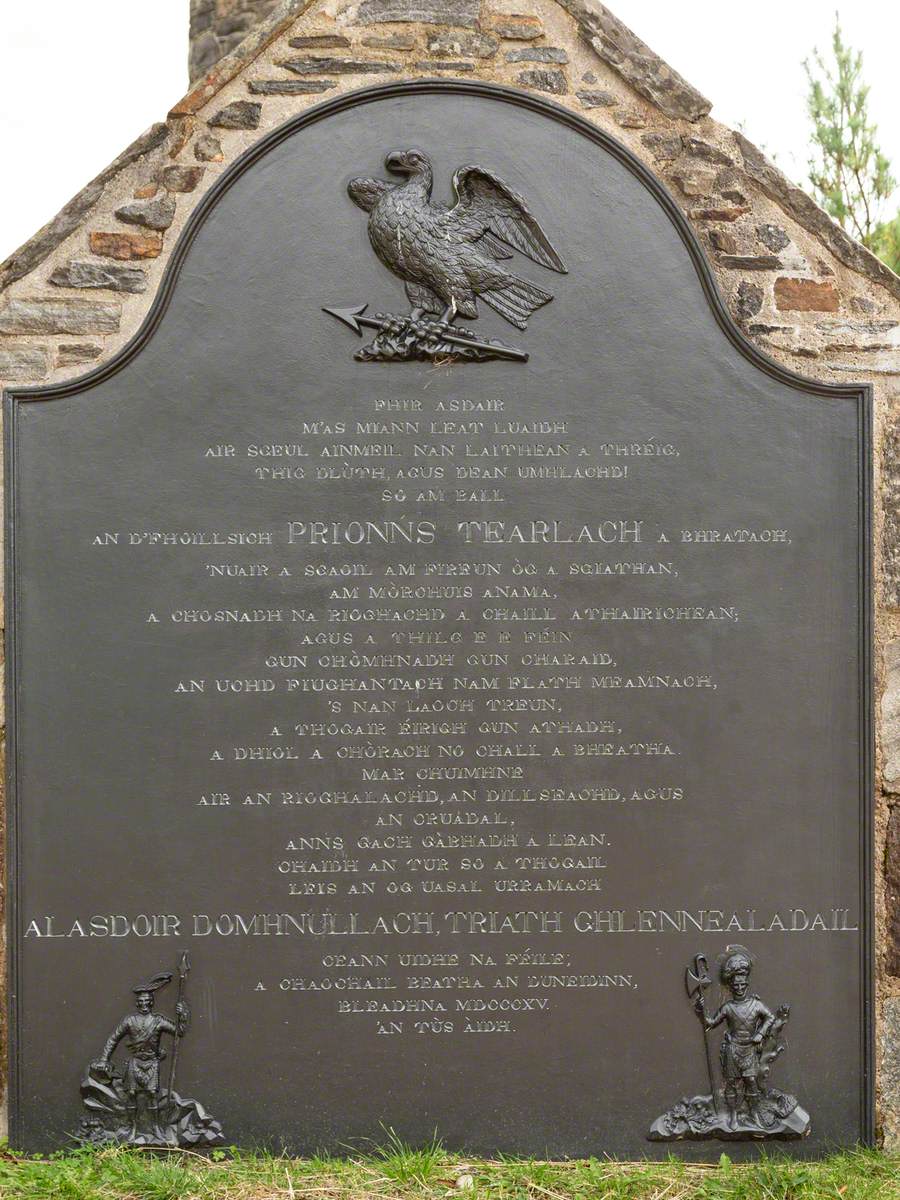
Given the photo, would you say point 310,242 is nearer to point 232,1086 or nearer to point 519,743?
point 519,743

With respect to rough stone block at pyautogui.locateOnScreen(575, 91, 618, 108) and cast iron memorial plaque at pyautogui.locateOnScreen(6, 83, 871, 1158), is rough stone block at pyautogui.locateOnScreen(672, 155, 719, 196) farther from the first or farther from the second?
rough stone block at pyautogui.locateOnScreen(575, 91, 618, 108)

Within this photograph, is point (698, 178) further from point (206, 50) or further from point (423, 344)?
point (206, 50)

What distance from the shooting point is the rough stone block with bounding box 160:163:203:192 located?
4242mm

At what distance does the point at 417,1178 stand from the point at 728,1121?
1.22m

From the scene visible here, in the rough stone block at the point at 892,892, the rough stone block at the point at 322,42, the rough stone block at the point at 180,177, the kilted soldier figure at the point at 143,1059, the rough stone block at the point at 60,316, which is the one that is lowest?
the kilted soldier figure at the point at 143,1059

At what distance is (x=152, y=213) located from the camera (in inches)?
A: 167

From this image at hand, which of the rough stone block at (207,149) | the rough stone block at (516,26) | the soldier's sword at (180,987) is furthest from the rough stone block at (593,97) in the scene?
the soldier's sword at (180,987)

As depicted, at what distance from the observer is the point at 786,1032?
421 cm

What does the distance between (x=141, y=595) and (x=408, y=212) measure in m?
1.83

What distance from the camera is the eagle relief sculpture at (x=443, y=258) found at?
13.8ft

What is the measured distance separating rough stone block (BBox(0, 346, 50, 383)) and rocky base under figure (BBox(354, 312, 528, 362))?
1.24 meters

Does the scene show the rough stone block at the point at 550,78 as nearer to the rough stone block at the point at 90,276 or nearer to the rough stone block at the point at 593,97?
the rough stone block at the point at 593,97

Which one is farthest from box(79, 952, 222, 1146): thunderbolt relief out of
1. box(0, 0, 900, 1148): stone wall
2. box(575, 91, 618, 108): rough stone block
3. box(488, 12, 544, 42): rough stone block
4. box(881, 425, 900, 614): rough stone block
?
box(488, 12, 544, 42): rough stone block

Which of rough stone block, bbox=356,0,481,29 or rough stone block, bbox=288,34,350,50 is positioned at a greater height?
rough stone block, bbox=356,0,481,29
